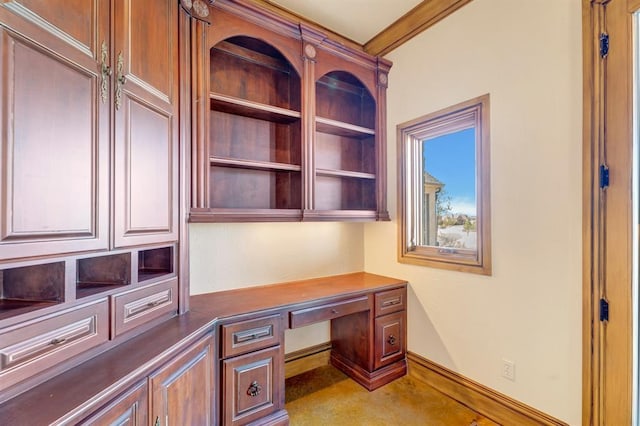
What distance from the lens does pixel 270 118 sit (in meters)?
2.30

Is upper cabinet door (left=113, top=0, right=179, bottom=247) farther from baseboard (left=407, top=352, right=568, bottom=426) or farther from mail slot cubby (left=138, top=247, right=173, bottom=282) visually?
baseboard (left=407, top=352, right=568, bottom=426)

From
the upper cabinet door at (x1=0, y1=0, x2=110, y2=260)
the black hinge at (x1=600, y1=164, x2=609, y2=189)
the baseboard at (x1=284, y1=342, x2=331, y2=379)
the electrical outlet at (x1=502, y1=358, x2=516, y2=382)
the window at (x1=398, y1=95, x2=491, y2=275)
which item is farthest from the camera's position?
the baseboard at (x1=284, y1=342, x2=331, y2=379)

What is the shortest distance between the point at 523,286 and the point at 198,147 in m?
2.13

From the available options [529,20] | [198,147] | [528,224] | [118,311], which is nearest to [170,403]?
[118,311]

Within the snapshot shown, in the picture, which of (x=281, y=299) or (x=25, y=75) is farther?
(x=281, y=299)

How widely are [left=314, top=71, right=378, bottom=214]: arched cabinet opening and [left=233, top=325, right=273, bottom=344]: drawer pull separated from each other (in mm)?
1107

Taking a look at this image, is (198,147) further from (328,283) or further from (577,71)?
(577,71)

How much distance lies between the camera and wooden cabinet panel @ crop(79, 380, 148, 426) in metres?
0.91

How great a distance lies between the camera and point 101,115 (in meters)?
1.13

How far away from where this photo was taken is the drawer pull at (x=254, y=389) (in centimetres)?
176

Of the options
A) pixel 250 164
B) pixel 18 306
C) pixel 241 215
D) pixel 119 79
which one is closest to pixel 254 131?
pixel 250 164

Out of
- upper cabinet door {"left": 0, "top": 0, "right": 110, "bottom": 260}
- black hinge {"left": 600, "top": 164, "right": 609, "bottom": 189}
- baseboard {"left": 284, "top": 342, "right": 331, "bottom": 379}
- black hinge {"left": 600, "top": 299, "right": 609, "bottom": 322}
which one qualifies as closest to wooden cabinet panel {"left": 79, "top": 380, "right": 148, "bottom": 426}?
upper cabinet door {"left": 0, "top": 0, "right": 110, "bottom": 260}

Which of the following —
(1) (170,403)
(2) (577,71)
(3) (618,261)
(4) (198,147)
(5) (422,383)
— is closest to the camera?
(1) (170,403)

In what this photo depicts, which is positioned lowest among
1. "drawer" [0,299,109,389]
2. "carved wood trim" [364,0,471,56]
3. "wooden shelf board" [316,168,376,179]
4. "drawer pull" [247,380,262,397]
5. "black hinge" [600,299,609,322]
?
"drawer pull" [247,380,262,397]
